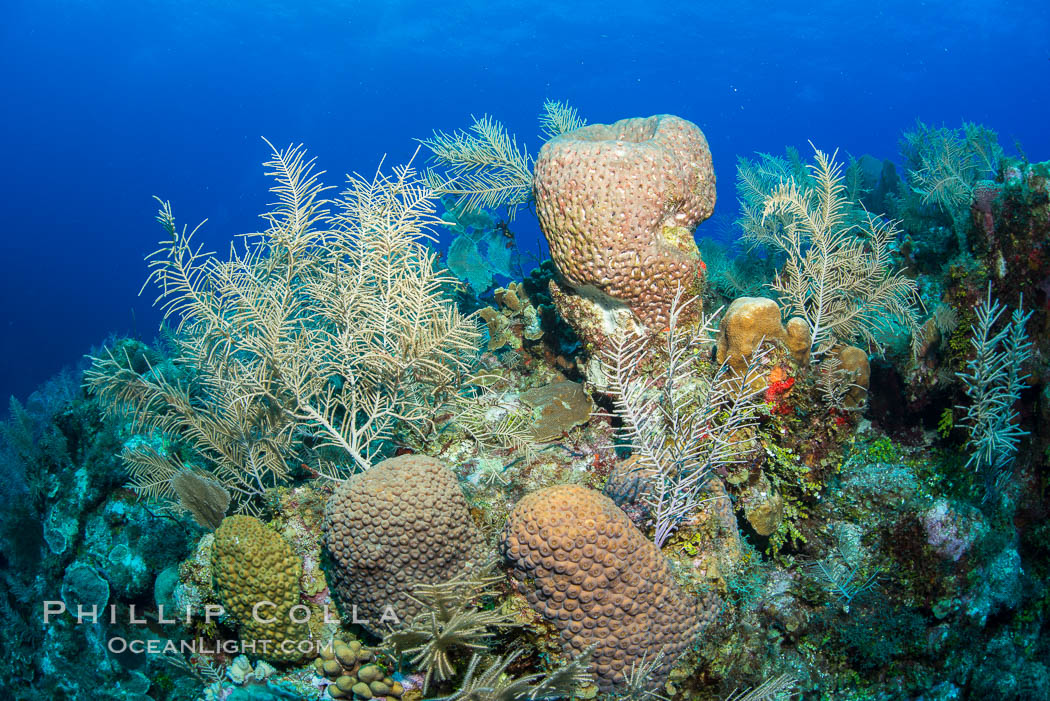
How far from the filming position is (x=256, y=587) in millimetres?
3254

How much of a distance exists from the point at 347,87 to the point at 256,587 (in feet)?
287

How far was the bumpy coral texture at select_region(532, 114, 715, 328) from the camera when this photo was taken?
402cm

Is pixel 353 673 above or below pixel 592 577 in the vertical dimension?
below

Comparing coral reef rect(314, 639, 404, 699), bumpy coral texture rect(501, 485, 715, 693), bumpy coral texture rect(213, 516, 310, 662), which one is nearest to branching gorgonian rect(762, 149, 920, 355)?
bumpy coral texture rect(501, 485, 715, 693)

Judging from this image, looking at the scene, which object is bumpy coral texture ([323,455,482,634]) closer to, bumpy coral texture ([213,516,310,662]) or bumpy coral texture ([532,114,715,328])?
bumpy coral texture ([213,516,310,662])

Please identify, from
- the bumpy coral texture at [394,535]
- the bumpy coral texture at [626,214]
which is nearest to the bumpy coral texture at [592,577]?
the bumpy coral texture at [394,535]

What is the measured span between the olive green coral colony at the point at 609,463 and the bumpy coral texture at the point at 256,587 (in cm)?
2

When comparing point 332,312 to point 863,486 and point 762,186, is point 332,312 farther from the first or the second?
point 762,186

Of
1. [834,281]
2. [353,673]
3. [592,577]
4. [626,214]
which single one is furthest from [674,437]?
[834,281]

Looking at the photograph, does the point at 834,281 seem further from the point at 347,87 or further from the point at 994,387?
the point at 347,87

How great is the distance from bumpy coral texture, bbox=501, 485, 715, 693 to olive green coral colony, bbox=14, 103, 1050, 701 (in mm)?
14

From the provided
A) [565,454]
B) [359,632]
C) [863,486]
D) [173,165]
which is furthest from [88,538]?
[173,165]

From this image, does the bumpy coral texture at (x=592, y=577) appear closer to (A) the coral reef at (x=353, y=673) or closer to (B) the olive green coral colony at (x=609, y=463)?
(B) the olive green coral colony at (x=609, y=463)

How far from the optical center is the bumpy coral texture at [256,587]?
128 inches
